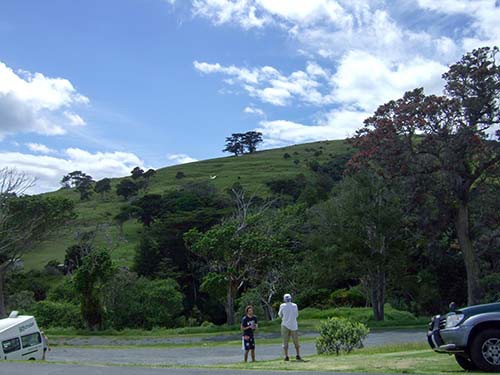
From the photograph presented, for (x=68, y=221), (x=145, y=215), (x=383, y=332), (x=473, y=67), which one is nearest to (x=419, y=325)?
Result: (x=383, y=332)

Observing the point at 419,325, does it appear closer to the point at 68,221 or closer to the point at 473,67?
the point at 473,67

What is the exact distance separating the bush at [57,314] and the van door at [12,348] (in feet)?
53.0

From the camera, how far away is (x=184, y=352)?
69.6 ft

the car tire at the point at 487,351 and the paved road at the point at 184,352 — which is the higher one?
the car tire at the point at 487,351

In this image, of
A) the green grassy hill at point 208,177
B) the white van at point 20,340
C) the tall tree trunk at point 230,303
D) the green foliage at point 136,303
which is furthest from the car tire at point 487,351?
the green grassy hill at point 208,177

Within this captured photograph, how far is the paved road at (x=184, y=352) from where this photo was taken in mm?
18875

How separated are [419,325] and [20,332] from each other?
17.9 m

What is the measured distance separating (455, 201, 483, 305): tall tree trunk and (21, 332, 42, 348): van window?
66.9 ft

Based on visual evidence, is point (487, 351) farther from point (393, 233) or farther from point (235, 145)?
point (235, 145)

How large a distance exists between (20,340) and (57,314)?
1703 cm

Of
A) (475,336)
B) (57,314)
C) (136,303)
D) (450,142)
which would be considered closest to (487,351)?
(475,336)

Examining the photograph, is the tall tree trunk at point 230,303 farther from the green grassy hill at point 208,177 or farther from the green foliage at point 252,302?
the green grassy hill at point 208,177

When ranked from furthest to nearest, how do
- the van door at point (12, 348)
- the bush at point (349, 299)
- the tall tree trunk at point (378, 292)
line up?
the bush at point (349, 299) < the tall tree trunk at point (378, 292) < the van door at point (12, 348)

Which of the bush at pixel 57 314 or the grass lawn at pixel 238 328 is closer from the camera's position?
the grass lawn at pixel 238 328
